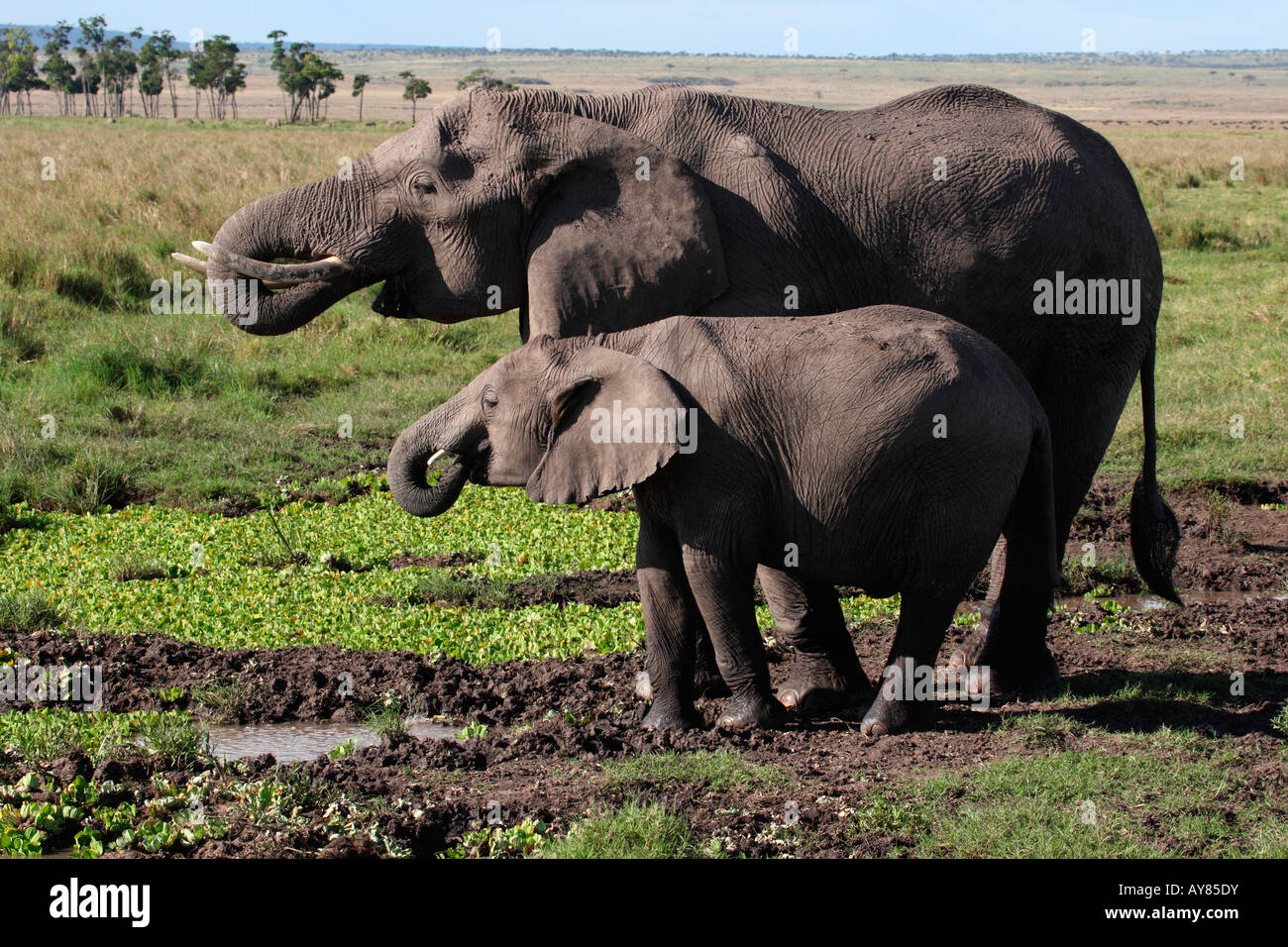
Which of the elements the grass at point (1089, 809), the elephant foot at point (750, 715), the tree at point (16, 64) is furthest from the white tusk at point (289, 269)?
the tree at point (16, 64)

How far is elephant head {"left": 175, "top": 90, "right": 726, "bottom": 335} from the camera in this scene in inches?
233

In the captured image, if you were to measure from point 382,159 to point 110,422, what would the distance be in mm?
5561

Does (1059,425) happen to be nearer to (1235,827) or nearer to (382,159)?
(1235,827)

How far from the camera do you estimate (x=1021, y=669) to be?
6590mm

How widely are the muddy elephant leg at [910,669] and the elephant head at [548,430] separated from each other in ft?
3.91

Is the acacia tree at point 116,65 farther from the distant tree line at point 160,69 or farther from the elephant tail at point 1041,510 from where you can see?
the elephant tail at point 1041,510

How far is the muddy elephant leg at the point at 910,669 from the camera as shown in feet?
19.1

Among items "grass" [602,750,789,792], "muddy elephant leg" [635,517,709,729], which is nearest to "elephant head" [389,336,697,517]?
"muddy elephant leg" [635,517,709,729]

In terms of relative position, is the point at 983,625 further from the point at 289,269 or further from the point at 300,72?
the point at 300,72

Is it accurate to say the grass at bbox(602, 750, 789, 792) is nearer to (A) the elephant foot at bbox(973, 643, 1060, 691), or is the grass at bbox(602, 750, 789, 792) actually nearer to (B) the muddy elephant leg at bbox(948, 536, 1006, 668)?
(A) the elephant foot at bbox(973, 643, 1060, 691)

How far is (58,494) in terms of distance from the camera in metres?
9.41

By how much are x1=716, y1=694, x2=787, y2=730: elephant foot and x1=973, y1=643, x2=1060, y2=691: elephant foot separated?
1.30 m

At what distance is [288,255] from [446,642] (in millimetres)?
1995

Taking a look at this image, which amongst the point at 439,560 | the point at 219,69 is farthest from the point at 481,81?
the point at 439,560
